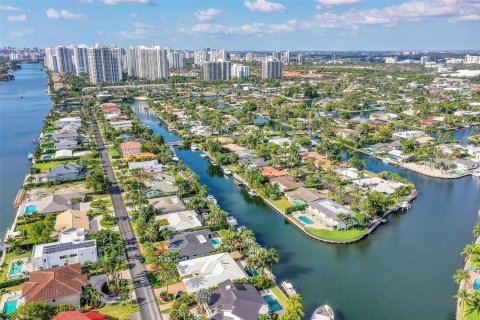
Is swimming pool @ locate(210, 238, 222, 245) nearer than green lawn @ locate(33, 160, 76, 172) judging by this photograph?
Yes

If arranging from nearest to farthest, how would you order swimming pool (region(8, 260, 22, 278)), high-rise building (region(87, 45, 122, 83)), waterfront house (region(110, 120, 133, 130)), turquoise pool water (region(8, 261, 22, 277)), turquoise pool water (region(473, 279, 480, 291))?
turquoise pool water (region(473, 279, 480, 291)), swimming pool (region(8, 260, 22, 278)), turquoise pool water (region(8, 261, 22, 277)), waterfront house (region(110, 120, 133, 130)), high-rise building (region(87, 45, 122, 83))

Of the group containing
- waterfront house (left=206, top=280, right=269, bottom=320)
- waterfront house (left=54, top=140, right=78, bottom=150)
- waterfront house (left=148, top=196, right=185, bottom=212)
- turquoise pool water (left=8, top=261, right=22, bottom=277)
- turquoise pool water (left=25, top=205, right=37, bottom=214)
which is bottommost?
turquoise pool water (left=8, top=261, right=22, bottom=277)

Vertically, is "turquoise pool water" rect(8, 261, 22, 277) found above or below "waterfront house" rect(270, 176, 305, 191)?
below

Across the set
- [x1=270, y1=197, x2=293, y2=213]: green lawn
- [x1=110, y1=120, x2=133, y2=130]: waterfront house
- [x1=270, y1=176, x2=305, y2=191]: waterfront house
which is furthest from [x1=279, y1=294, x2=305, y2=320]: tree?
[x1=110, y1=120, x2=133, y2=130]: waterfront house

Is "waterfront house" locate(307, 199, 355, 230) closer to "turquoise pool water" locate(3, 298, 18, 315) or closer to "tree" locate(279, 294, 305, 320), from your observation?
"tree" locate(279, 294, 305, 320)

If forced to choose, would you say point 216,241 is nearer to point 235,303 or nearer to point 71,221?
point 235,303

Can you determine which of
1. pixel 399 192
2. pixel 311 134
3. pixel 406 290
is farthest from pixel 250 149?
pixel 406 290

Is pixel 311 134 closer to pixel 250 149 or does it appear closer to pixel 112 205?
pixel 250 149
